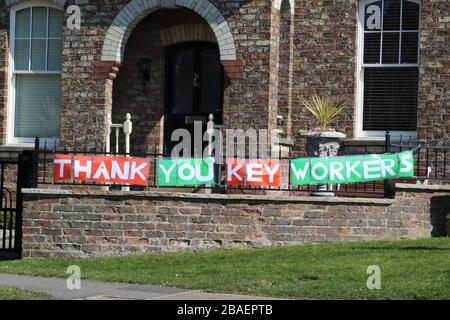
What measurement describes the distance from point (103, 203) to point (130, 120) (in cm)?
415

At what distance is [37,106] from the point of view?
825 inches

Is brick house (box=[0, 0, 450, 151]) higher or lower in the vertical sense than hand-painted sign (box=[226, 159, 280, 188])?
higher

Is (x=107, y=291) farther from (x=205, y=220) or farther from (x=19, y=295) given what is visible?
(x=205, y=220)

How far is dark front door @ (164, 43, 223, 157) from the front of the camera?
20438 millimetres

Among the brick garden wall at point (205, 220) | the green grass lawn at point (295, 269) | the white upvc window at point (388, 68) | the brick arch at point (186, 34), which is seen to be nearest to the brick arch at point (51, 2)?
the brick arch at point (186, 34)

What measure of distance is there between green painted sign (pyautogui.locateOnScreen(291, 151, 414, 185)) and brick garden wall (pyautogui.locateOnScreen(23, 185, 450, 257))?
1.32 feet

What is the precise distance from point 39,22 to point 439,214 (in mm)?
9045

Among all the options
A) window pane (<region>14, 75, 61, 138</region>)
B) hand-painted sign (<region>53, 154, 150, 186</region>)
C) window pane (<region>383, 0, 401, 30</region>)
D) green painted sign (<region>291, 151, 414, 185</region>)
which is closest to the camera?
green painted sign (<region>291, 151, 414, 185</region>)

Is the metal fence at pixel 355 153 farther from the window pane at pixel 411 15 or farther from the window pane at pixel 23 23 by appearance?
the window pane at pixel 23 23

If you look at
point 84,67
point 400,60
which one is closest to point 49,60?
point 84,67

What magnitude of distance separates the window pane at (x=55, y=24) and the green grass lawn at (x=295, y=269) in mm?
5984

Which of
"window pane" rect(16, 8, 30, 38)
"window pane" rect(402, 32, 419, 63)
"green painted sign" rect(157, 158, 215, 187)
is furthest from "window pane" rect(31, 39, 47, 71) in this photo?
"window pane" rect(402, 32, 419, 63)

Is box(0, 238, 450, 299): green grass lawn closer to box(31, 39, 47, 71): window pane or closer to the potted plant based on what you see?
the potted plant
